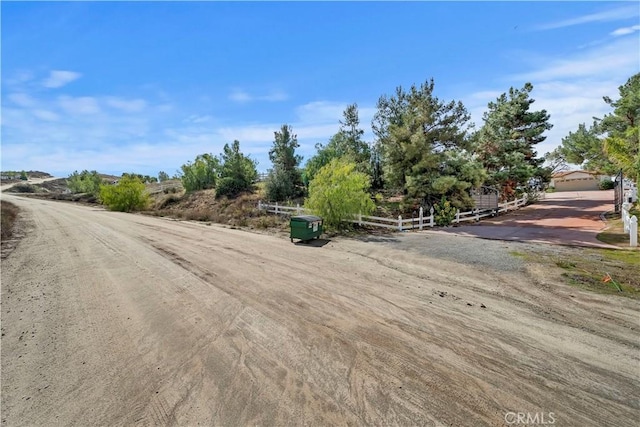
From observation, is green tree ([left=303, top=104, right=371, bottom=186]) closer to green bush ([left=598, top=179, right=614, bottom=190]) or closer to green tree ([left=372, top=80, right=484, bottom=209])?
green tree ([left=372, top=80, right=484, bottom=209])

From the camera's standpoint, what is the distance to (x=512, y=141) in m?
25.3

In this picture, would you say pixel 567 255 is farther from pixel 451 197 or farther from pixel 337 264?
pixel 451 197

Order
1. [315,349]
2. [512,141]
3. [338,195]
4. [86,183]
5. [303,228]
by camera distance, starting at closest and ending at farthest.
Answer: [315,349] < [303,228] < [338,195] < [512,141] < [86,183]

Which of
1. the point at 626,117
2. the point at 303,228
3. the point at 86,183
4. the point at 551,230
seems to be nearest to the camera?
the point at 303,228

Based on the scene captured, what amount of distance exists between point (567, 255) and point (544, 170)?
20.4 meters

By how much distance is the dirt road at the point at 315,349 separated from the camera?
129 inches

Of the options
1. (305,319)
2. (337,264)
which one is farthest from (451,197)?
(305,319)

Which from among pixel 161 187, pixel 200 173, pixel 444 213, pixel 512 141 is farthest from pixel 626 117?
pixel 161 187

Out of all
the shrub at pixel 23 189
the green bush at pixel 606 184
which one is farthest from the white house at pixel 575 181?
the shrub at pixel 23 189

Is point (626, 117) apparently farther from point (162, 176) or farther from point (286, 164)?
point (162, 176)

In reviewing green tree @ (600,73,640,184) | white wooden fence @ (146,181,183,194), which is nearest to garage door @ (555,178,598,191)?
green tree @ (600,73,640,184)

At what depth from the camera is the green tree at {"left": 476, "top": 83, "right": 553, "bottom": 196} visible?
82.0 ft

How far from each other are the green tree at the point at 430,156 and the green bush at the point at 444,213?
2.12 feet

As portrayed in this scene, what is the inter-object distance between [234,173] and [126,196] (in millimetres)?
12959
